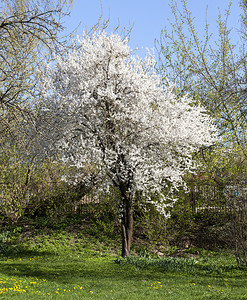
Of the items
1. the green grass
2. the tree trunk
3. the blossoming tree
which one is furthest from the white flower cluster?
the green grass

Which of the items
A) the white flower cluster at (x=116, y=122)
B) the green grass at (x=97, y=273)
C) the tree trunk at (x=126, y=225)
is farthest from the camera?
the tree trunk at (x=126, y=225)

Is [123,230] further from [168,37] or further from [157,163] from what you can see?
[168,37]

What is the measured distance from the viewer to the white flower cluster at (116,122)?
1030cm

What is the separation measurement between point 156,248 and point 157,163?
15.6 feet

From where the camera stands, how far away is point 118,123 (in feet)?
35.2

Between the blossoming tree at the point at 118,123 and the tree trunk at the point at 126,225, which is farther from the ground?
the blossoming tree at the point at 118,123

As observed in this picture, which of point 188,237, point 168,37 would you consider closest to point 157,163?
point 188,237

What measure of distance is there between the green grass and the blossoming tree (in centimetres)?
199

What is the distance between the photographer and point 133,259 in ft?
33.0

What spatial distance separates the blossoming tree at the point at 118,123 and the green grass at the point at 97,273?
1.99 metres

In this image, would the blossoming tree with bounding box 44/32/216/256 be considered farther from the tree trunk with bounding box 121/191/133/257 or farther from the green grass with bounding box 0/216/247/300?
the green grass with bounding box 0/216/247/300

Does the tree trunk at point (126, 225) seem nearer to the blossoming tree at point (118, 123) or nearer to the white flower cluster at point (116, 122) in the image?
the blossoming tree at point (118, 123)

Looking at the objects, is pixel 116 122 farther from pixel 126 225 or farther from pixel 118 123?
pixel 126 225

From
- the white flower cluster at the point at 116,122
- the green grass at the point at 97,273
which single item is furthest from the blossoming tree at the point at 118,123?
the green grass at the point at 97,273
